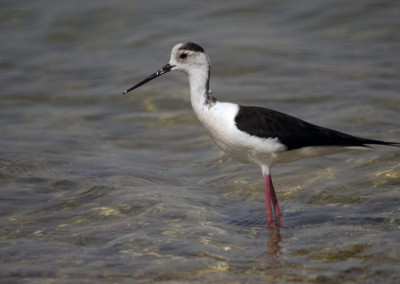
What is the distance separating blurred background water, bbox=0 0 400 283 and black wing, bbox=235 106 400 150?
2.15ft

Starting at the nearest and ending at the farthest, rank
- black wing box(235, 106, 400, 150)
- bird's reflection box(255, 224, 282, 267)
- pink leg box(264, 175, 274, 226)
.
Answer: bird's reflection box(255, 224, 282, 267), black wing box(235, 106, 400, 150), pink leg box(264, 175, 274, 226)

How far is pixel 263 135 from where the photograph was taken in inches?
236

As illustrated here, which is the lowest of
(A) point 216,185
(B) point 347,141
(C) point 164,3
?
(A) point 216,185

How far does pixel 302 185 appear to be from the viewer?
713 centimetres

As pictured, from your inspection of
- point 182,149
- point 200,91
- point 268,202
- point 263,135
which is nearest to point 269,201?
point 268,202

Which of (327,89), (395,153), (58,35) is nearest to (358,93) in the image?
(327,89)

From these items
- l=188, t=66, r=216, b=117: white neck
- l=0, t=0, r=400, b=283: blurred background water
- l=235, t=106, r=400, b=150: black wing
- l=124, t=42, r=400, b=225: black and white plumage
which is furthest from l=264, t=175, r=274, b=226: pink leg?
l=188, t=66, r=216, b=117: white neck

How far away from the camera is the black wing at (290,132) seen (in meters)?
6.01

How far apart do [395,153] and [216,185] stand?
192 centimetres

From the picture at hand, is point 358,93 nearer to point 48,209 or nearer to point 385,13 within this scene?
point 385,13

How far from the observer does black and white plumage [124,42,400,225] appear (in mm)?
6016

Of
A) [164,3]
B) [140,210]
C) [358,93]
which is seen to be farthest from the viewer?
[164,3]

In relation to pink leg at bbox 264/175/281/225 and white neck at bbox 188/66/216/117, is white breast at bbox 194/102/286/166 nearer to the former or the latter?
white neck at bbox 188/66/216/117

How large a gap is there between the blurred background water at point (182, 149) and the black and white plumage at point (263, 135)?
56 cm
